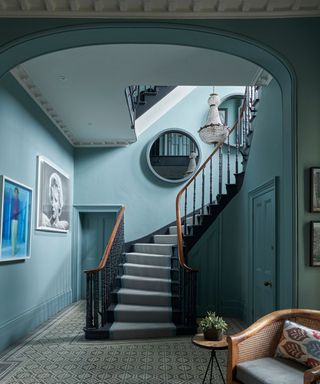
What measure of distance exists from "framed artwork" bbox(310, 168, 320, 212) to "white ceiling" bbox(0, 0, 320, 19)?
138 cm

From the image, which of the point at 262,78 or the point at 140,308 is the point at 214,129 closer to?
the point at 262,78

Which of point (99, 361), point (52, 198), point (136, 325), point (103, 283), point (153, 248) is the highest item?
point (52, 198)

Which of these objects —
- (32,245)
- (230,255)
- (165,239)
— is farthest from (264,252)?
(32,245)

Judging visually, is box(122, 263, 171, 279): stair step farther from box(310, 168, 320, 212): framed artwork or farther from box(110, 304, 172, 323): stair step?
box(310, 168, 320, 212): framed artwork

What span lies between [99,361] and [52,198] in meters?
3.12

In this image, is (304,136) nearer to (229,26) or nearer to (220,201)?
(229,26)

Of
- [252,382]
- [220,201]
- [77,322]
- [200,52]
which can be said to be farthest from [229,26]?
[77,322]

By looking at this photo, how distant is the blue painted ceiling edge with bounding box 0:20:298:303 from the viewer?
329cm

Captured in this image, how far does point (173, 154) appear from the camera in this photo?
8547mm

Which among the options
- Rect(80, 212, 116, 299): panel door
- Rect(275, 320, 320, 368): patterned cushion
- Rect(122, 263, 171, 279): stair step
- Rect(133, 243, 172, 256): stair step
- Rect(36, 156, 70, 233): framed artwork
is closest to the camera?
Rect(275, 320, 320, 368): patterned cushion

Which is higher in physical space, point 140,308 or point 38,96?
point 38,96

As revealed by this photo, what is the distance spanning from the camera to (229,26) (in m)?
3.42

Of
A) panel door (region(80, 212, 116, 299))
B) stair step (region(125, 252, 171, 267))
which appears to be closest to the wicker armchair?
stair step (region(125, 252, 171, 267))

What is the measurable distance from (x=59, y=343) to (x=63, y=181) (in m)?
3.27
